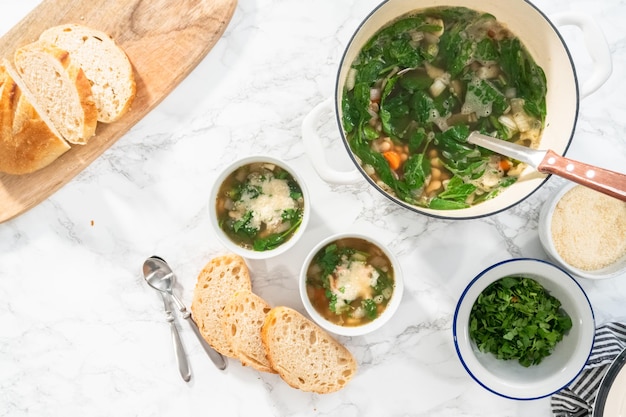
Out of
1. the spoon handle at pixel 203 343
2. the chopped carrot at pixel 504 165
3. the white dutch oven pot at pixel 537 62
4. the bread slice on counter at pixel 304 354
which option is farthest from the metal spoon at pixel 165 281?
the chopped carrot at pixel 504 165

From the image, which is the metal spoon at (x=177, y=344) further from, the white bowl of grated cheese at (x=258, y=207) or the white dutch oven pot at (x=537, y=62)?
the white dutch oven pot at (x=537, y=62)

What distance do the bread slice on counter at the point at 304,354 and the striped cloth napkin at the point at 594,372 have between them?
82 centimetres

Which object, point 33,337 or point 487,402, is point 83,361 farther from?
point 487,402

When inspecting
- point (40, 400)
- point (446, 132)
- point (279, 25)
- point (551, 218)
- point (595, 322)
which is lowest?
point (40, 400)

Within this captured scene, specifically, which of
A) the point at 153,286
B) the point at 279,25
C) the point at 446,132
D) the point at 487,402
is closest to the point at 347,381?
the point at 487,402

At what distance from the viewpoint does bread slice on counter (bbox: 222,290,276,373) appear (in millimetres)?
2385

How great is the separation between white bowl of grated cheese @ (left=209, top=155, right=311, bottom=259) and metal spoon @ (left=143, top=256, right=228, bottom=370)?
319mm

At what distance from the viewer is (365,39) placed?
2080 millimetres

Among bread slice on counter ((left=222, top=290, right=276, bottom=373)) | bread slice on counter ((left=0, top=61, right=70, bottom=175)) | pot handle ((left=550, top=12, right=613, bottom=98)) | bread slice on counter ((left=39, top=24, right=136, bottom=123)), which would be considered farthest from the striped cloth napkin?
bread slice on counter ((left=0, top=61, right=70, bottom=175))

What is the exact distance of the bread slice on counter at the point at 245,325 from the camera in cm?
238

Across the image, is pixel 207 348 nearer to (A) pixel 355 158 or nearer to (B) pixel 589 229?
(A) pixel 355 158

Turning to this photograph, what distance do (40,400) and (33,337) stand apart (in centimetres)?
26

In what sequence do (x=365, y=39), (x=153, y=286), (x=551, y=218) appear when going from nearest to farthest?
(x=365, y=39) → (x=551, y=218) → (x=153, y=286)

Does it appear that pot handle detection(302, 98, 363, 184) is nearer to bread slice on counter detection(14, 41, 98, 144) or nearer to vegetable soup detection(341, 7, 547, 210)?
vegetable soup detection(341, 7, 547, 210)
